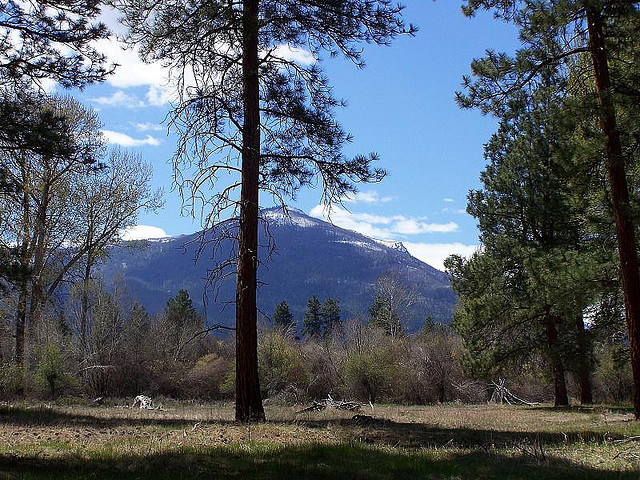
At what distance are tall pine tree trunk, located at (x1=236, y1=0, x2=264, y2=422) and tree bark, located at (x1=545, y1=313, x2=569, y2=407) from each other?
542 inches

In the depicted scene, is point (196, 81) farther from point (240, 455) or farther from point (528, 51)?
point (240, 455)

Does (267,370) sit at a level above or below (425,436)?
below

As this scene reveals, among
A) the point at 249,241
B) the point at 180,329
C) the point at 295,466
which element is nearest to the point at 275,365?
the point at 180,329

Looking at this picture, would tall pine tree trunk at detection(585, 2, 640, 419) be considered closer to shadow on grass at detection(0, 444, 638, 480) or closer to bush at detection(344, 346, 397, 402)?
shadow on grass at detection(0, 444, 638, 480)

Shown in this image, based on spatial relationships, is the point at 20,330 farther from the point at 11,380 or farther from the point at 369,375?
the point at 369,375

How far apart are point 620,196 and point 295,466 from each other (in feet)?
30.5

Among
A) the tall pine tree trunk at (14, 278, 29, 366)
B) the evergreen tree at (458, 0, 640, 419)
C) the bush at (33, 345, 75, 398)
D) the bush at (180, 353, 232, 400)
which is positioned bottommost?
the bush at (180, 353, 232, 400)

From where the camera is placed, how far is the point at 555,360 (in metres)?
19.8

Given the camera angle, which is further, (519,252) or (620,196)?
(519,252)

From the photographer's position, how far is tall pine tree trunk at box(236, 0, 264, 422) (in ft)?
33.4

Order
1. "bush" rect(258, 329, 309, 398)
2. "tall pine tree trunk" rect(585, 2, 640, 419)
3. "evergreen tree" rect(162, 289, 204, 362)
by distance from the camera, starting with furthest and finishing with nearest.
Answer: "evergreen tree" rect(162, 289, 204, 362) → "bush" rect(258, 329, 309, 398) → "tall pine tree trunk" rect(585, 2, 640, 419)

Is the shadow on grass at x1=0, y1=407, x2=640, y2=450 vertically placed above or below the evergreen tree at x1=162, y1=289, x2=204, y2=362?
below

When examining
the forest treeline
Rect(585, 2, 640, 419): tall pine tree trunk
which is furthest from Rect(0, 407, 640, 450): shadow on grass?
the forest treeline

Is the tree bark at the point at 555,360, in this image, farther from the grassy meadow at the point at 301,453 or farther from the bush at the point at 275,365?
the bush at the point at 275,365
